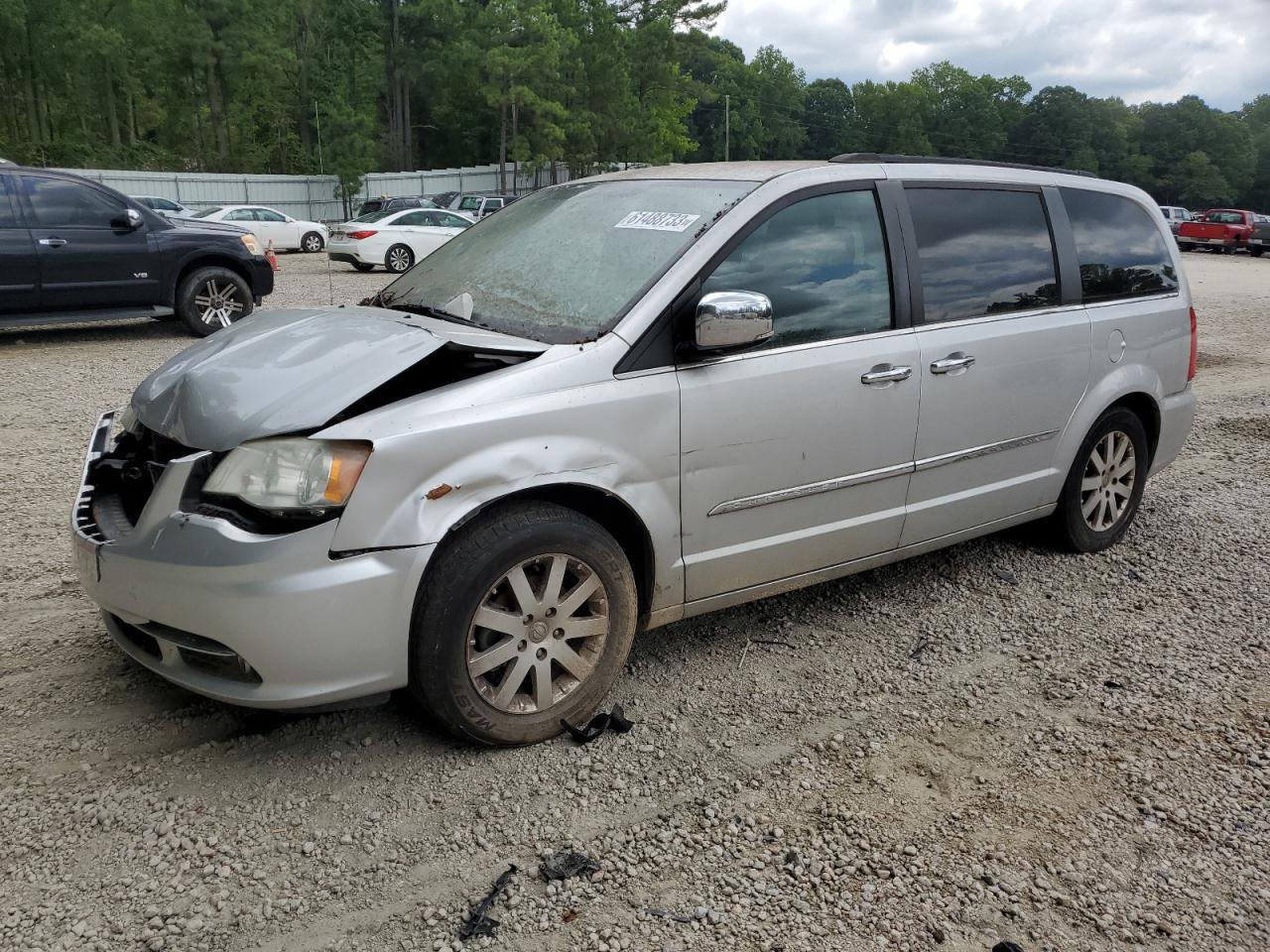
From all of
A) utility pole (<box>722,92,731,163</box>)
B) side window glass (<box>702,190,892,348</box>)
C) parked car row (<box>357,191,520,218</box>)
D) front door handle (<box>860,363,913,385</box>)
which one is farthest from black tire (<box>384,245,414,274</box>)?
utility pole (<box>722,92,731,163</box>)

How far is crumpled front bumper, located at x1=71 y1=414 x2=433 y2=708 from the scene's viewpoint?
2.72 meters

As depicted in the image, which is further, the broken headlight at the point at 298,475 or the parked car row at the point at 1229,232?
the parked car row at the point at 1229,232

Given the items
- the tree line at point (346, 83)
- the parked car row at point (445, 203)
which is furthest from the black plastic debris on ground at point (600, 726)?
the tree line at point (346, 83)

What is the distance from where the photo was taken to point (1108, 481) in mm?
4984

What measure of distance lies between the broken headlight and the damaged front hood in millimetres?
63

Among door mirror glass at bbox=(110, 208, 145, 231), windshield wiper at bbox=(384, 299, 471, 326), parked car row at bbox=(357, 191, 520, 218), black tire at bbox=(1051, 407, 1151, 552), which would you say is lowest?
black tire at bbox=(1051, 407, 1151, 552)

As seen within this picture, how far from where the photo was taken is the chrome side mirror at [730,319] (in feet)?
10.5

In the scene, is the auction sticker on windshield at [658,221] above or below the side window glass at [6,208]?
below

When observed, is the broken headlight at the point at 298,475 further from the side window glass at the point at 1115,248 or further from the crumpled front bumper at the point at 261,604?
the side window glass at the point at 1115,248

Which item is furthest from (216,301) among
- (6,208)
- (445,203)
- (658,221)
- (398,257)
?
(445,203)

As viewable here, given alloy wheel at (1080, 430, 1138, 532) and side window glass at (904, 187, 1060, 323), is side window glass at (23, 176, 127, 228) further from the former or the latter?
alloy wheel at (1080, 430, 1138, 532)

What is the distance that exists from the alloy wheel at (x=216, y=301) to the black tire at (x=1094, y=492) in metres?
9.08

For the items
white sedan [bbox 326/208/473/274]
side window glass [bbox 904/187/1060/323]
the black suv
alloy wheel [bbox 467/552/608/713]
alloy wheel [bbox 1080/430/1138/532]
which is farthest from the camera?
white sedan [bbox 326/208/473/274]

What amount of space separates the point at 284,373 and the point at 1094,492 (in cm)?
379
